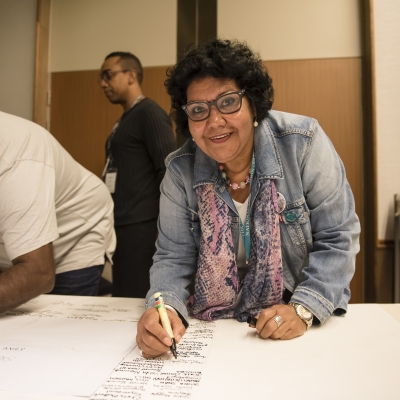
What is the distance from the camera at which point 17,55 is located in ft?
9.71

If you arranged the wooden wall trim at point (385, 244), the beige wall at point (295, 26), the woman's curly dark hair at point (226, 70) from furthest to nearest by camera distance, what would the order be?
the beige wall at point (295, 26), the wooden wall trim at point (385, 244), the woman's curly dark hair at point (226, 70)

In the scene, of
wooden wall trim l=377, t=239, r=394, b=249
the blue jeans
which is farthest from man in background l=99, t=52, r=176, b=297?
wooden wall trim l=377, t=239, r=394, b=249

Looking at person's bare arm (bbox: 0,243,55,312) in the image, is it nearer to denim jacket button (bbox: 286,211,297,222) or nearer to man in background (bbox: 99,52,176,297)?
denim jacket button (bbox: 286,211,297,222)

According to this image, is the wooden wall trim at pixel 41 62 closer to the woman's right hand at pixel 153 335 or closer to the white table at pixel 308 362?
the white table at pixel 308 362

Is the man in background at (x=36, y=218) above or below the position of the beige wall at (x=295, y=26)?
below

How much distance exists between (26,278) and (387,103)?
7.27 feet

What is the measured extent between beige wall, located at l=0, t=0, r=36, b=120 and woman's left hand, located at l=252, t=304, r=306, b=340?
107 inches

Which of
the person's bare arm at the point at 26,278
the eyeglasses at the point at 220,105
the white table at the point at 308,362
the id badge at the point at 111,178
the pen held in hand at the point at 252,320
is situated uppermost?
the eyeglasses at the point at 220,105

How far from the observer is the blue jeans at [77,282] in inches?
57.0

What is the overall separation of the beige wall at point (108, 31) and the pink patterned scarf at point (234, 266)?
2180mm

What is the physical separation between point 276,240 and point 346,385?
445mm

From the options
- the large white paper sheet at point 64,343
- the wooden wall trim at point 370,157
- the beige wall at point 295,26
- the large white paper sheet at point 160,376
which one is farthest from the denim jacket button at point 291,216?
the beige wall at point 295,26

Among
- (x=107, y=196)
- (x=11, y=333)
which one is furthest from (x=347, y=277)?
(x=107, y=196)

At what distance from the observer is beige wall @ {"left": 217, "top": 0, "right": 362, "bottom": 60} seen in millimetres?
2656
